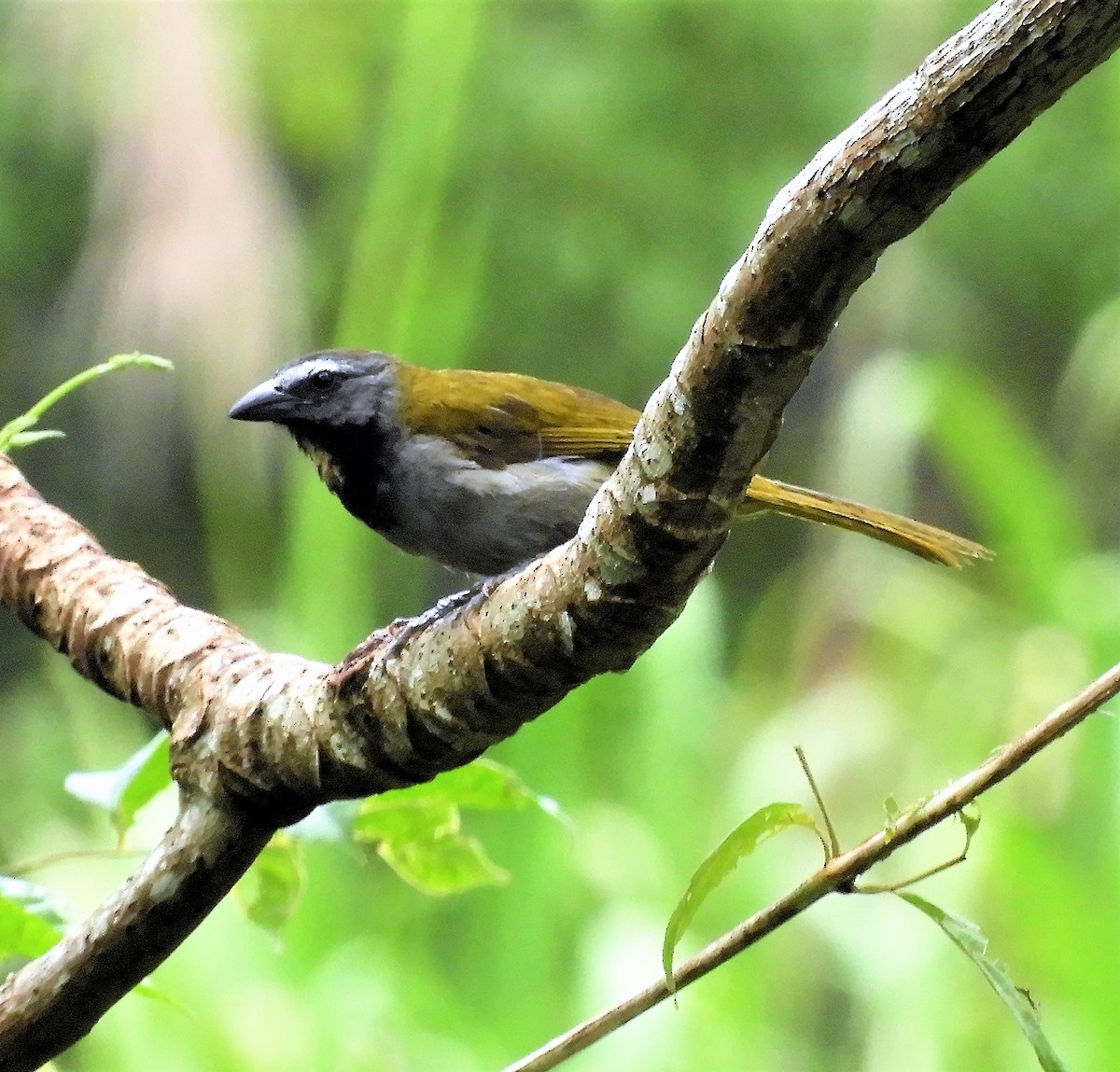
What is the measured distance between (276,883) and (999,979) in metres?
0.59

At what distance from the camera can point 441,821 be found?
1.03 m

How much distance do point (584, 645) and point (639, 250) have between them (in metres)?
3.50

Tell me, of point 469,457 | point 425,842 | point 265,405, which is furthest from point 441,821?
point 265,405

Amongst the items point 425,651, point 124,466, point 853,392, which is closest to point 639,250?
point 853,392

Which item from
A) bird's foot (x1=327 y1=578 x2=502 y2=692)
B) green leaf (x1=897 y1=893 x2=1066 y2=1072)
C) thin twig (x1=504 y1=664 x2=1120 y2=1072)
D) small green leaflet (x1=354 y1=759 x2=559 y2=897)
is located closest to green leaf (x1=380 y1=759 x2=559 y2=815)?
small green leaflet (x1=354 y1=759 x2=559 y2=897)

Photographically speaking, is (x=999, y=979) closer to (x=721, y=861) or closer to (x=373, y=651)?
(x=721, y=861)

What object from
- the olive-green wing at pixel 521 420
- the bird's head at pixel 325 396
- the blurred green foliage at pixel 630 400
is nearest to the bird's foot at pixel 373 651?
the blurred green foliage at pixel 630 400

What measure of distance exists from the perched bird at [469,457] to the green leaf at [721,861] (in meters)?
0.64

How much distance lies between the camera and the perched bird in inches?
56.4

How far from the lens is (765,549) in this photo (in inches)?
186

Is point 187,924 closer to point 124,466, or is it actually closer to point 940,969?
point 940,969

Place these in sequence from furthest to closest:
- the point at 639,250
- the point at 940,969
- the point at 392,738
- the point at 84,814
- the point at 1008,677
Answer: the point at 639,250 < the point at 84,814 < the point at 1008,677 < the point at 940,969 < the point at 392,738

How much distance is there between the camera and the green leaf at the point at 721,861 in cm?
74

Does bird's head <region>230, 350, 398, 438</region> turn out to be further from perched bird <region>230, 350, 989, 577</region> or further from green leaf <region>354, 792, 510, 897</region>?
green leaf <region>354, 792, 510, 897</region>
